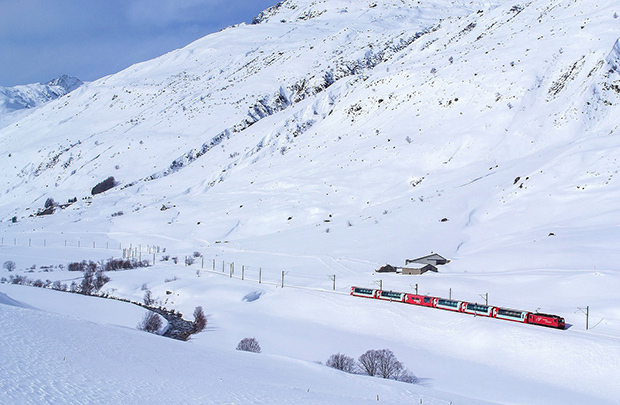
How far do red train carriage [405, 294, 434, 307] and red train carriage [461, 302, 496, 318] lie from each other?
2672 millimetres

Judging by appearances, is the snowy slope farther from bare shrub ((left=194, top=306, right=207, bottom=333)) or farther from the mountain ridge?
the mountain ridge

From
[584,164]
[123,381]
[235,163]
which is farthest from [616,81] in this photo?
[123,381]

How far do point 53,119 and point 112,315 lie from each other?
133 metres

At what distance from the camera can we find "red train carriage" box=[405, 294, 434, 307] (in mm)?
34844

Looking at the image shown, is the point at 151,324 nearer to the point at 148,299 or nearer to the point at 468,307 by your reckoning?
the point at 148,299

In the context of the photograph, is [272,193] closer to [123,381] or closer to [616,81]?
[616,81]

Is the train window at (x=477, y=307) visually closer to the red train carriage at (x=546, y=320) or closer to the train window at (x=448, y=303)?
the train window at (x=448, y=303)

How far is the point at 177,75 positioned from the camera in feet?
509

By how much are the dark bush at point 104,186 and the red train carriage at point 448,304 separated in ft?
264

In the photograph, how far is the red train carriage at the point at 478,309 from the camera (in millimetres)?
31188

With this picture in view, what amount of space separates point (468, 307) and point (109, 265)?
4509 centimetres

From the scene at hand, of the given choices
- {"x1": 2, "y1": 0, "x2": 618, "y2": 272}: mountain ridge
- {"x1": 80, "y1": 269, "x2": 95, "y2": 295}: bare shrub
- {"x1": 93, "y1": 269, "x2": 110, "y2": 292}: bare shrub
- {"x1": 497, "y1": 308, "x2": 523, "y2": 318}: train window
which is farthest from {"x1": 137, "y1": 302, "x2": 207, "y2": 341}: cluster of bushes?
{"x1": 2, "y1": 0, "x2": 618, "y2": 272}: mountain ridge

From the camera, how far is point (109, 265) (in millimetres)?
60594

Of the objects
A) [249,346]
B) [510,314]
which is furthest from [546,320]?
[249,346]
